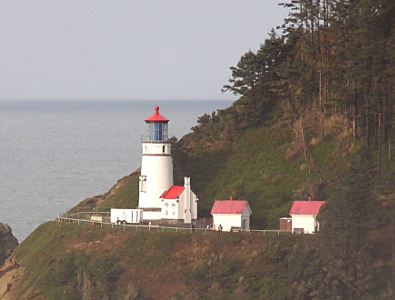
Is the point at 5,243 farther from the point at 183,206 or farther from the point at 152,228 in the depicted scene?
the point at 183,206

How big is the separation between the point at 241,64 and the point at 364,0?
46.1 ft

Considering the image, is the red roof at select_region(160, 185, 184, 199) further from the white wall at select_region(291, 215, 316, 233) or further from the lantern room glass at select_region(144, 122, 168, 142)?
the white wall at select_region(291, 215, 316, 233)

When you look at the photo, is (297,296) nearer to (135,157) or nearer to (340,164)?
(340,164)

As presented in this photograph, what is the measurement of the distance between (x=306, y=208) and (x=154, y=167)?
12640 millimetres

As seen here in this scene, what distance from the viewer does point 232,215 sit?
2906 inches

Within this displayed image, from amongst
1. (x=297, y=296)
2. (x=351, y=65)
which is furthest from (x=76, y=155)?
(x=297, y=296)

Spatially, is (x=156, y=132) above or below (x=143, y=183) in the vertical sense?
above

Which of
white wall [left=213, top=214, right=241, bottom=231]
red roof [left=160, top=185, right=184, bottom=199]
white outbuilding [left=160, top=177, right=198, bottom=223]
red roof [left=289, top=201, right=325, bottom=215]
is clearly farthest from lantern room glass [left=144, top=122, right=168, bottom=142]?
red roof [left=289, top=201, right=325, bottom=215]

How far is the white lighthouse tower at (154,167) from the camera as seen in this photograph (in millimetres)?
79125

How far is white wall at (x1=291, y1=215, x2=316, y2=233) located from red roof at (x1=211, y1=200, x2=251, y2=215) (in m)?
3.76

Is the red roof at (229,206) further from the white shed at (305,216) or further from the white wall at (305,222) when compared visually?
the white wall at (305,222)

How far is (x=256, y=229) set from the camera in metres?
75.2

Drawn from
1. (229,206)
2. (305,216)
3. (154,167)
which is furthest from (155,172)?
(305,216)

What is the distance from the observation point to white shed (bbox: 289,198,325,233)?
7162cm
